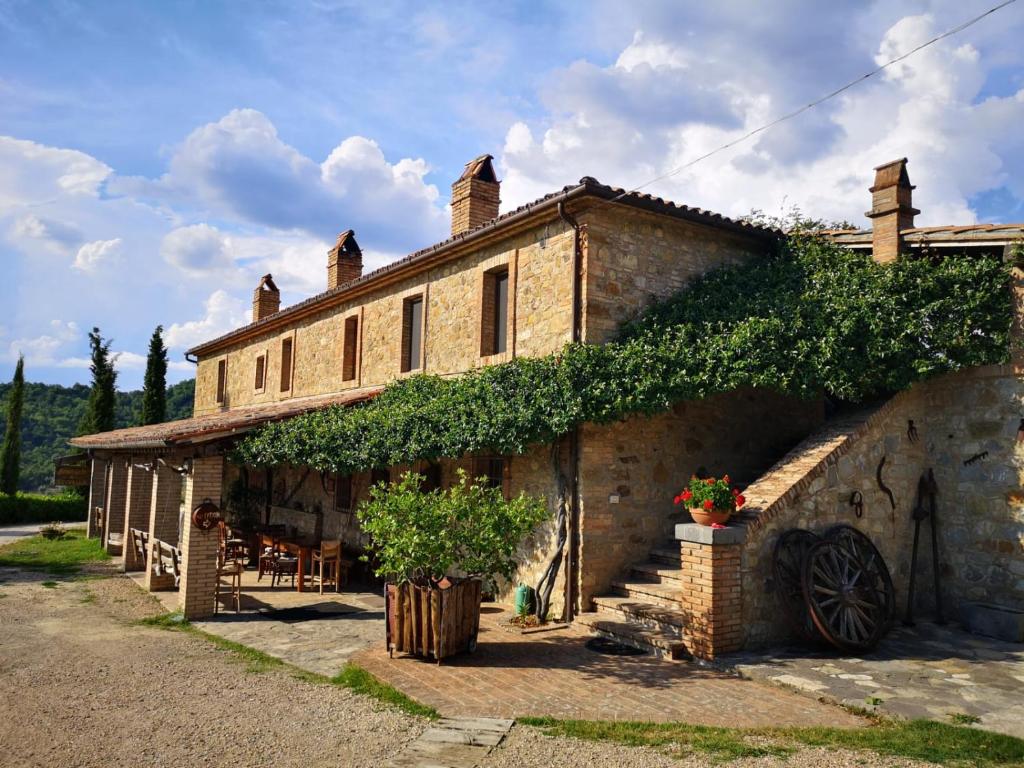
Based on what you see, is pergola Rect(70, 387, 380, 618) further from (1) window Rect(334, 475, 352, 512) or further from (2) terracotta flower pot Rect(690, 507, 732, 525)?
(2) terracotta flower pot Rect(690, 507, 732, 525)

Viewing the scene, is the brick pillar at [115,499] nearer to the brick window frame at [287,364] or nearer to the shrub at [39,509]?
the brick window frame at [287,364]

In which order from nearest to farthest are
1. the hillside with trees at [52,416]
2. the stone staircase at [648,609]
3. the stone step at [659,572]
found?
the stone staircase at [648,609], the stone step at [659,572], the hillside with trees at [52,416]

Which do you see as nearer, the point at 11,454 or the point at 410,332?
the point at 410,332

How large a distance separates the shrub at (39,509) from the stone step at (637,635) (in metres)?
26.4

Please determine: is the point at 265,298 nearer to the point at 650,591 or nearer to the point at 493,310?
the point at 493,310

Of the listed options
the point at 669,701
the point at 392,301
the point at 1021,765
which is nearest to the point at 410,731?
the point at 669,701

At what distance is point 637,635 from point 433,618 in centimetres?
226

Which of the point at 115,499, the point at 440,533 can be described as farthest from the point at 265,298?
the point at 440,533

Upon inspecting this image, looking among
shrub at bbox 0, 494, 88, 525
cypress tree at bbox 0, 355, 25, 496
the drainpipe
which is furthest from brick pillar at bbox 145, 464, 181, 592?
cypress tree at bbox 0, 355, 25, 496

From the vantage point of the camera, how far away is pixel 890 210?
968cm

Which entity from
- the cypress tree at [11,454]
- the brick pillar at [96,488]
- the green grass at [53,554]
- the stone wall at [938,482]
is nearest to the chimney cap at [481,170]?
the stone wall at [938,482]

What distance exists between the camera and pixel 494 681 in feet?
22.0

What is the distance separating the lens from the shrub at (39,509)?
88.1 feet

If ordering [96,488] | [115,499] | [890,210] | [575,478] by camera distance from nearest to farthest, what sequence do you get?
1. [575,478]
2. [890,210]
3. [115,499]
4. [96,488]
